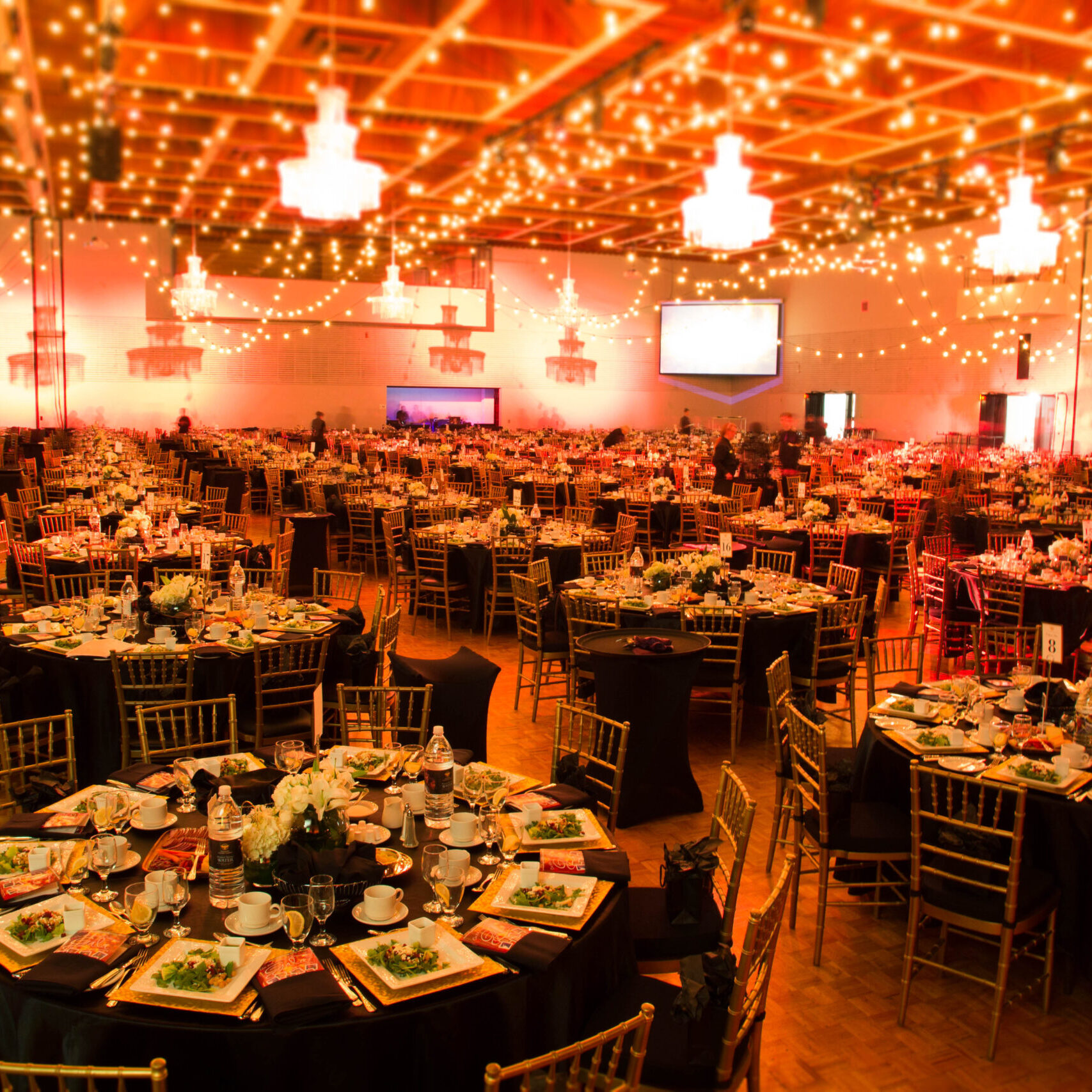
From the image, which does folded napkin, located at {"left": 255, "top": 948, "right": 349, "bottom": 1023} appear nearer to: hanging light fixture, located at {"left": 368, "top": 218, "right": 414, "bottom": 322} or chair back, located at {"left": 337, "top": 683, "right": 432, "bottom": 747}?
chair back, located at {"left": 337, "top": 683, "right": 432, "bottom": 747}

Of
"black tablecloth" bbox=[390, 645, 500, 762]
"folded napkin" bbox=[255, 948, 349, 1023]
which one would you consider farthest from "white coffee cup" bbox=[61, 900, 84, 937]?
"black tablecloth" bbox=[390, 645, 500, 762]

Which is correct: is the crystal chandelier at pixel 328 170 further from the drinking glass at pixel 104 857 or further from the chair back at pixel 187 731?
the drinking glass at pixel 104 857

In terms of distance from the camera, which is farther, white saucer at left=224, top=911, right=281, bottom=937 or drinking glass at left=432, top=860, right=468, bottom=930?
drinking glass at left=432, top=860, right=468, bottom=930

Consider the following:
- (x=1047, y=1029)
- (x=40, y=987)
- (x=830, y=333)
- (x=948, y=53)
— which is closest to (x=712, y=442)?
(x=830, y=333)

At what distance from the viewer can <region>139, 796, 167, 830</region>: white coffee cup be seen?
3.04 m

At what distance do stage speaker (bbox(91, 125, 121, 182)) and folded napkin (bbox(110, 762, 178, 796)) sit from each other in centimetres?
425

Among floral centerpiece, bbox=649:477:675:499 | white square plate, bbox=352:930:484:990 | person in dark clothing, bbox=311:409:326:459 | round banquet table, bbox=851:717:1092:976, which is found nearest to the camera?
white square plate, bbox=352:930:484:990

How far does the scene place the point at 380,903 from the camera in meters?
2.54

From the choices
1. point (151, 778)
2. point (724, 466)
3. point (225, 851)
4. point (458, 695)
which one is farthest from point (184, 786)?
point (724, 466)

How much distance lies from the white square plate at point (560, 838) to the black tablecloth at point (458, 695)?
1.83 m

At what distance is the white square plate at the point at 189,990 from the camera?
2.19m

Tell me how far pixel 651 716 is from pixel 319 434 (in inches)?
702

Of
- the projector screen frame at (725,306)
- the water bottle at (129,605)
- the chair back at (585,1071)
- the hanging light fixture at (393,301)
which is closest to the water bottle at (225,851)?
the chair back at (585,1071)

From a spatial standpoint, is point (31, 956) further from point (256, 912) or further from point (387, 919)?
point (387, 919)
